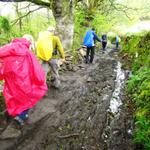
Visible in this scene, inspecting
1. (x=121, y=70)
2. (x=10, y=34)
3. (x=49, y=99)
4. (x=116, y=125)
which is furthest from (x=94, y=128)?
(x=10, y=34)

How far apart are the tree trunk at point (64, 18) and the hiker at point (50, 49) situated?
519 cm

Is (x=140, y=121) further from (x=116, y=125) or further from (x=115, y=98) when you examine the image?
(x=115, y=98)

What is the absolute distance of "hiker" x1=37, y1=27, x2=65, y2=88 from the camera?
7.79 metres

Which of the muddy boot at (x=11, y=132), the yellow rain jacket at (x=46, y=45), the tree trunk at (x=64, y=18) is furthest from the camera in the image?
the tree trunk at (x=64, y=18)

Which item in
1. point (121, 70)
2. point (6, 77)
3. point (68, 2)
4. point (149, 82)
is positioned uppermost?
point (68, 2)

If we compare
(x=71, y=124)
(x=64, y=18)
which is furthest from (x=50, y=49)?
(x=64, y=18)

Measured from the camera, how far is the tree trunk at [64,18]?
43.0 ft

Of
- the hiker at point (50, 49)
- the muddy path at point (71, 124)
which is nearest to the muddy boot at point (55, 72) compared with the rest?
the hiker at point (50, 49)

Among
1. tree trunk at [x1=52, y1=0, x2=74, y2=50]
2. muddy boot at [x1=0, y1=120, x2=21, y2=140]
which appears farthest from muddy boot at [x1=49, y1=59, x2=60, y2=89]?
tree trunk at [x1=52, y1=0, x2=74, y2=50]

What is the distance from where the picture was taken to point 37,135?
5691mm

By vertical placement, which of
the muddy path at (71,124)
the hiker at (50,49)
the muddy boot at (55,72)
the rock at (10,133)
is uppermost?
the hiker at (50,49)

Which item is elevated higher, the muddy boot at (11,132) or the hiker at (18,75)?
the hiker at (18,75)

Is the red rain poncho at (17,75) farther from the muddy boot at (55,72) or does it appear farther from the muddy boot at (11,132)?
the muddy boot at (55,72)

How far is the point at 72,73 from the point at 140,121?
6.21m
